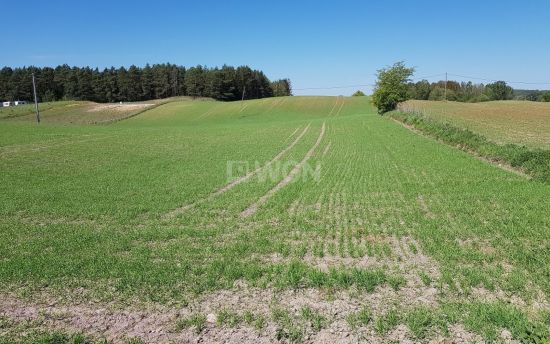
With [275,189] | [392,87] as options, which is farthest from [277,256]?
[392,87]

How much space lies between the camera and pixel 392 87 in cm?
6606

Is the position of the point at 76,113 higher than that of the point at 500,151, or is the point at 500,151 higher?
the point at 76,113

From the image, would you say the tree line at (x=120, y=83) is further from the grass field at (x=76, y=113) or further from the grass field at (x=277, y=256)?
the grass field at (x=277, y=256)

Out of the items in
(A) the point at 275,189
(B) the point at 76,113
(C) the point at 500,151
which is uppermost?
(B) the point at 76,113

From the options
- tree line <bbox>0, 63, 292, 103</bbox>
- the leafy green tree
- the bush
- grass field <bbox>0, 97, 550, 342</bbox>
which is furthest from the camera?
tree line <bbox>0, 63, 292, 103</bbox>

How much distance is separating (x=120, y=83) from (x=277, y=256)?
12906 cm

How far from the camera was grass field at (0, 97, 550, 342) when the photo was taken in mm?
6109

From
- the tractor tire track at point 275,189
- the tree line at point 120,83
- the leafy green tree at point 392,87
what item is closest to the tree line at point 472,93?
the leafy green tree at point 392,87

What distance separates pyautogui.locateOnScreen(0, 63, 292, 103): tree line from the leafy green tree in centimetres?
6966

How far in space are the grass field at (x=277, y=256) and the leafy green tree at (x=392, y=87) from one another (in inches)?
1914

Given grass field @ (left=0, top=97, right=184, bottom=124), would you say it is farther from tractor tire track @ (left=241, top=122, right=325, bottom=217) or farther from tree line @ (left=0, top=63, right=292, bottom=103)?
tractor tire track @ (left=241, top=122, right=325, bottom=217)

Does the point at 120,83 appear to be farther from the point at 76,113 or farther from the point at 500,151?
the point at 500,151

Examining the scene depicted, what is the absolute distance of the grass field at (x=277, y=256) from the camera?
6.11 m

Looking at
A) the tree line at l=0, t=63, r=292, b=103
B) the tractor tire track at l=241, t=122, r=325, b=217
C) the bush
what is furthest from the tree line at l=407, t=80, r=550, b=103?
the tractor tire track at l=241, t=122, r=325, b=217
